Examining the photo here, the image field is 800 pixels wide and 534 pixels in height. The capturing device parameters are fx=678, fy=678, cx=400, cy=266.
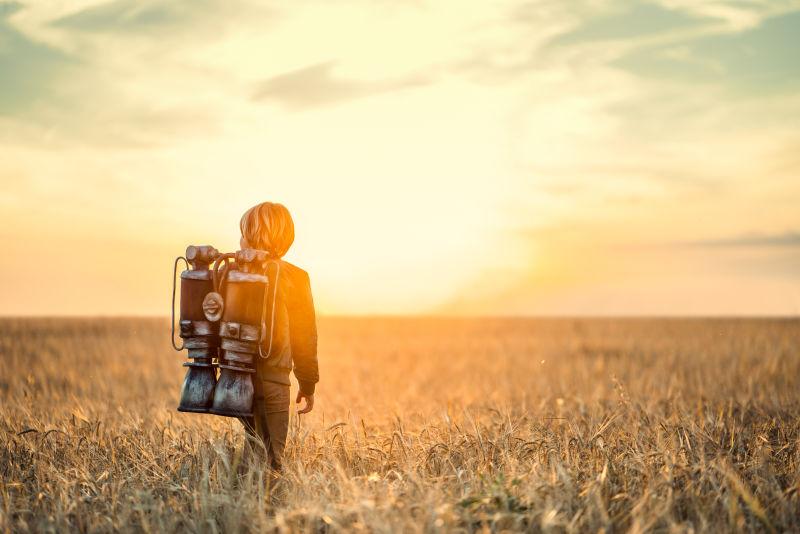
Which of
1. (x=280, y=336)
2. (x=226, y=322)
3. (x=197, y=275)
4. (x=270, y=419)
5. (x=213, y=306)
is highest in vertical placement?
(x=197, y=275)

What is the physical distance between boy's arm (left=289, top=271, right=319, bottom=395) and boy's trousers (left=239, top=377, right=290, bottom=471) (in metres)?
0.20

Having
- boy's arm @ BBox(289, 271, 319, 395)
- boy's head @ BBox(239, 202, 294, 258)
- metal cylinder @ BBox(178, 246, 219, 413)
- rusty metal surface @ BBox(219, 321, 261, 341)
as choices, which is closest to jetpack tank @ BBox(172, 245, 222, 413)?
metal cylinder @ BBox(178, 246, 219, 413)

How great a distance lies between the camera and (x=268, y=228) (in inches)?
201

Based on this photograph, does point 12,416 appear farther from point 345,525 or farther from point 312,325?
point 345,525

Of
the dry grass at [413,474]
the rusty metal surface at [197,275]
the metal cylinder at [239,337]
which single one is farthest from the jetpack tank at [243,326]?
the dry grass at [413,474]

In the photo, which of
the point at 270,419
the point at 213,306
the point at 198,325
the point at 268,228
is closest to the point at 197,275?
the point at 213,306

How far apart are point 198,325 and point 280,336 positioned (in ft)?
1.95

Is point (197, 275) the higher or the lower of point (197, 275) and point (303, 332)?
the higher

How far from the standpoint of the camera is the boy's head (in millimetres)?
5098

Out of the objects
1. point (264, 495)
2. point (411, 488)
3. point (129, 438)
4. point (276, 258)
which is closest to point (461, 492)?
point (411, 488)

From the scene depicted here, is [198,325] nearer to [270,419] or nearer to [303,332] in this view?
[303,332]

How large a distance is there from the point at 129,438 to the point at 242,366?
2.28 m

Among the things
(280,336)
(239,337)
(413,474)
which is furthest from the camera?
(280,336)

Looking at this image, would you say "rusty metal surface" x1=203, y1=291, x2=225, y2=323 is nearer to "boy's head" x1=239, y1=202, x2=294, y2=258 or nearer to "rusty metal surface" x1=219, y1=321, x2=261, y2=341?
"rusty metal surface" x1=219, y1=321, x2=261, y2=341
